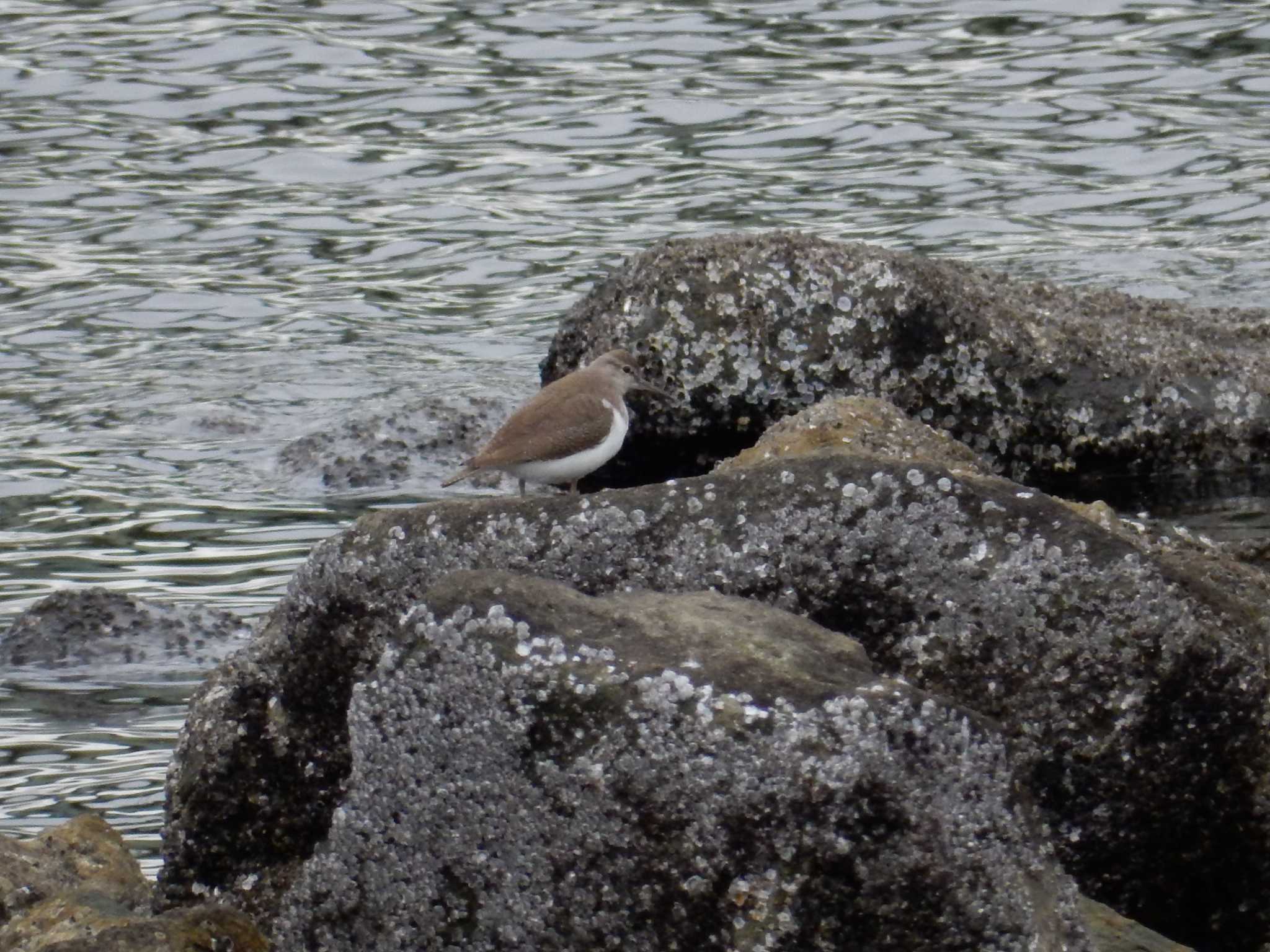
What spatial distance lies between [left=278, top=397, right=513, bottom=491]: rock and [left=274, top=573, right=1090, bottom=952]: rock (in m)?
5.14

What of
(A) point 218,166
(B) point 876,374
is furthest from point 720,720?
(A) point 218,166

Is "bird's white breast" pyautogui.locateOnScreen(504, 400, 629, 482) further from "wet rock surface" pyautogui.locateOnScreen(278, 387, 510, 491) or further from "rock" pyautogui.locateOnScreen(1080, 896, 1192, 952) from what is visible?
"rock" pyautogui.locateOnScreen(1080, 896, 1192, 952)

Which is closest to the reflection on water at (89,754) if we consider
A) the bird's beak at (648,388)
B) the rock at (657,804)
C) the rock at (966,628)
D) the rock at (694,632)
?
the rock at (966,628)

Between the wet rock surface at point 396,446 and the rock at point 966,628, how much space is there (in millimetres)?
4566

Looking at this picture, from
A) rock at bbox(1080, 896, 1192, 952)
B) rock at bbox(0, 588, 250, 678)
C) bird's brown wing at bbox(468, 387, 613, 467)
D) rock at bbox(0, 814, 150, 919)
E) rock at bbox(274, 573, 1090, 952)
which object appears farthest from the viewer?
bird's brown wing at bbox(468, 387, 613, 467)

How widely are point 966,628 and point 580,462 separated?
337 centimetres

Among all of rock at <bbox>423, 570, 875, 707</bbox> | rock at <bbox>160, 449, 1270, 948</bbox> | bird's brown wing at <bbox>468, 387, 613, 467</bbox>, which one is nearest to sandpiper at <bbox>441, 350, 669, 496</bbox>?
bird's brown wing at <bbox>468, 387, 613, 467</bbox>

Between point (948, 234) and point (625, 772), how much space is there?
375 inches

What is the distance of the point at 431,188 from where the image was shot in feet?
46.3

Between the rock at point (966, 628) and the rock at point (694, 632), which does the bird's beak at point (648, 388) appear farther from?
the rock at point (694, 632)

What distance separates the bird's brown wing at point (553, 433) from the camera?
7430 mm

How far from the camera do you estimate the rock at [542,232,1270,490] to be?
27.4 feet

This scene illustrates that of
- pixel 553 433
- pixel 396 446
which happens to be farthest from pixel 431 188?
pixel 553 433

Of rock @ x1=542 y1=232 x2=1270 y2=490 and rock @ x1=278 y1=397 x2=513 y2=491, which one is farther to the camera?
rock @ x1=278 y1=397 x2=513 y2=491
